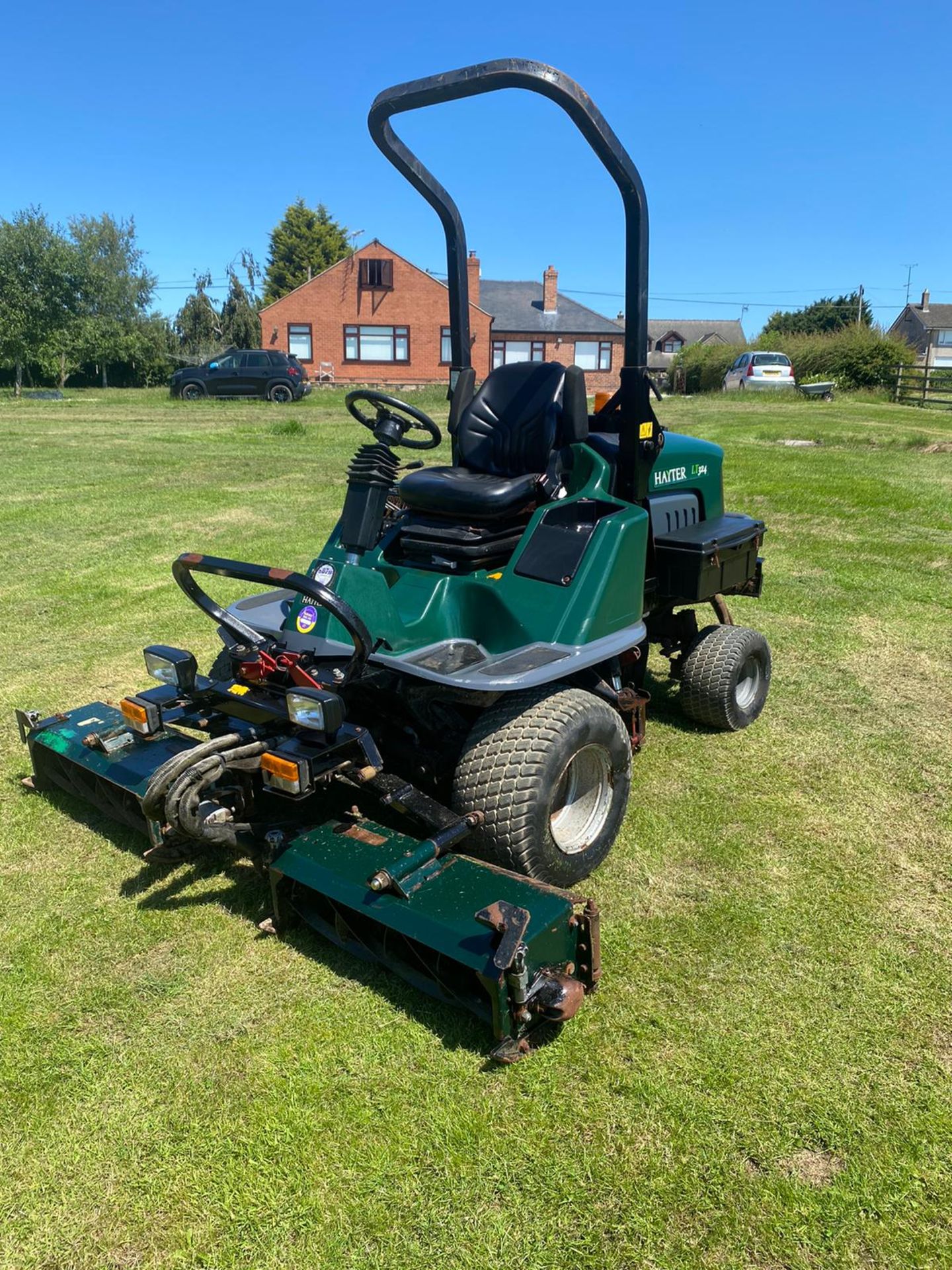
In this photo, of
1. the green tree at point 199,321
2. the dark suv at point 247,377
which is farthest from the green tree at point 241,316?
the dark suv at point 247,377

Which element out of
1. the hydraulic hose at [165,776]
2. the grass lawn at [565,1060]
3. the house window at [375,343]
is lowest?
the grass lawn at [565,1060]

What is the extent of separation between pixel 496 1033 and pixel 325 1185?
0.53 m

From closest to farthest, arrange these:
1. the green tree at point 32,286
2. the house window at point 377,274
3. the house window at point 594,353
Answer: the green tree at point 32,286 → the house window at point 377,274 → the house window at point 594,353

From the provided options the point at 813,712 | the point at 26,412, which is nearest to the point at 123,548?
the point at 813,712

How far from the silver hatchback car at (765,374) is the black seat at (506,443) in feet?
73.9

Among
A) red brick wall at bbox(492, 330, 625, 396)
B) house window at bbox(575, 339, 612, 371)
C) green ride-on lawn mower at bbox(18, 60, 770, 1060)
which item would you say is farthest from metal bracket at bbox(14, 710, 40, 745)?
house window at bbox(575, 339, 612, 371)

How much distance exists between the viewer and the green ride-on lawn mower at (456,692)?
103 inches

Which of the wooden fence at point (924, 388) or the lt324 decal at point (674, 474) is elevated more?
the wooden fence at point (924, 388)

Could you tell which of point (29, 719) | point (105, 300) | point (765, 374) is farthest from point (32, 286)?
point (29, 719)

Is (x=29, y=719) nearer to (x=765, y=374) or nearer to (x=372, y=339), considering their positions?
(x=765, y=374)

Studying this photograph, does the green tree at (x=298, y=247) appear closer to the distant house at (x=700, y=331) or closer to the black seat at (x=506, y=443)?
the distant house at (x=700, y=331)

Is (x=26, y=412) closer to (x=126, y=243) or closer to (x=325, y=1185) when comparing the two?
(x=325, y=1185)

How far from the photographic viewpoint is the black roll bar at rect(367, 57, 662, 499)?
2998mm

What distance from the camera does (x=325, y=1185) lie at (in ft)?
6.77
